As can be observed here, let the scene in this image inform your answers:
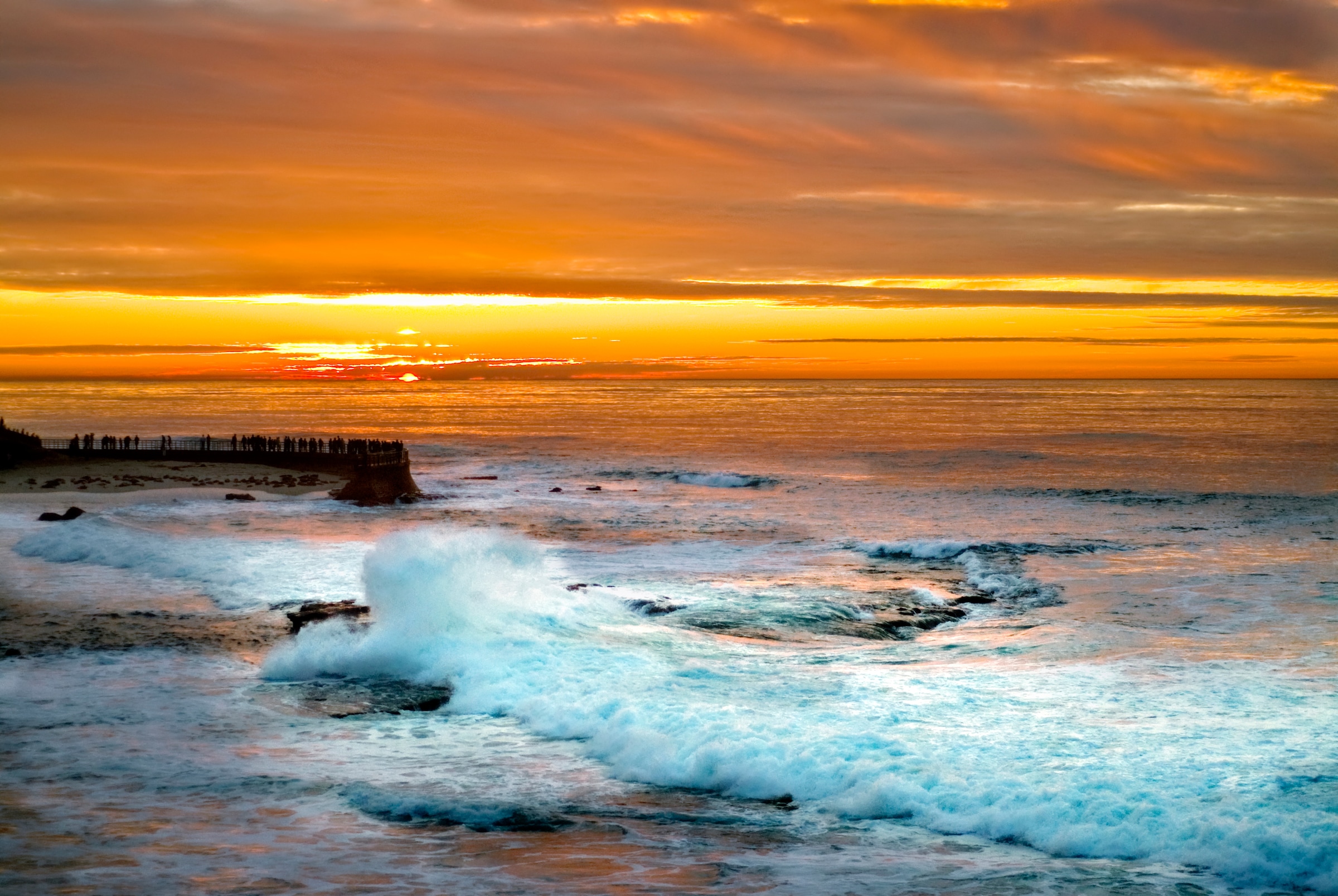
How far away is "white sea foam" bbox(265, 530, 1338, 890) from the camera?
11375 millimetres

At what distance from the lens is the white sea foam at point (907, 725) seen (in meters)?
11.4

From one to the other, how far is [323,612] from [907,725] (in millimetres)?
11172

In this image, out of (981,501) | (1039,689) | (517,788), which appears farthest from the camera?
(981,501)

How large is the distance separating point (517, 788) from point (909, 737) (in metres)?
4.72

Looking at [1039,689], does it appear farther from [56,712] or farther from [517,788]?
[56,712]

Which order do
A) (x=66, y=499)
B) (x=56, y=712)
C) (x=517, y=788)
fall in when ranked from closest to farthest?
1. (x=517, y=788)
2. (x=56, y=712)
3. (x=66, y=499)

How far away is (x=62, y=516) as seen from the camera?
35.6 m

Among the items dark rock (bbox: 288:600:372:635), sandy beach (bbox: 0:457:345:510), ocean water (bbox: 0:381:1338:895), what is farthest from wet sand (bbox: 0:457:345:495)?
dark rock (bbox: 288:600:372:635)

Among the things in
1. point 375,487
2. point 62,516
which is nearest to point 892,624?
point 62,516

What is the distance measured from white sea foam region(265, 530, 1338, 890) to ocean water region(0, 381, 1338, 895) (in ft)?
0.18

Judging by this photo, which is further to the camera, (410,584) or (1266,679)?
(410,584)

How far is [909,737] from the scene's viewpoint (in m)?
13.9

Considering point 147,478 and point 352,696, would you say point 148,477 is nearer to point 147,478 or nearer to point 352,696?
point 147,478

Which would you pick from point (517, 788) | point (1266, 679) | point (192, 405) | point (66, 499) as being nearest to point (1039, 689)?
point (1266, 679)
